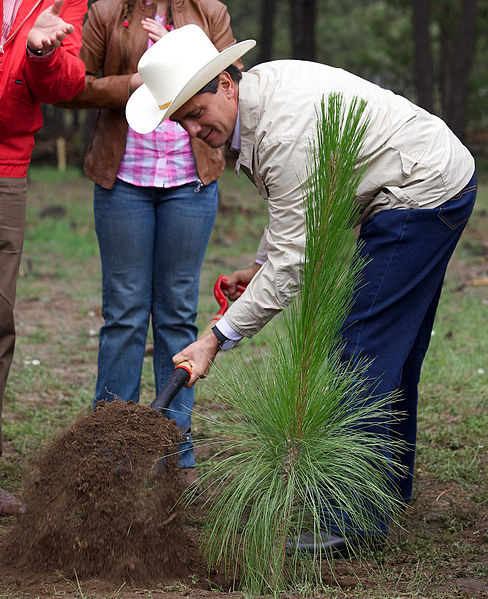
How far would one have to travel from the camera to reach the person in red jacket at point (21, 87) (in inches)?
Result: 114

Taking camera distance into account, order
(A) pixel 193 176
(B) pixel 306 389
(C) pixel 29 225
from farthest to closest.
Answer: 1. (C) pixel 29 225
2. (A) pixel 193 176
3. (B) pixel 306 389

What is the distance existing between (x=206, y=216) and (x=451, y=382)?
2.21m

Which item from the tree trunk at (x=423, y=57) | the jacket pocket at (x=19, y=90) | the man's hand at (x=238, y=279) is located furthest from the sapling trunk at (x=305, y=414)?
the tree trunk at (x=423, y=57)

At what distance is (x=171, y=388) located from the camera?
2584 millimetres

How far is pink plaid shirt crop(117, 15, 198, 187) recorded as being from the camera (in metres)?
3.28

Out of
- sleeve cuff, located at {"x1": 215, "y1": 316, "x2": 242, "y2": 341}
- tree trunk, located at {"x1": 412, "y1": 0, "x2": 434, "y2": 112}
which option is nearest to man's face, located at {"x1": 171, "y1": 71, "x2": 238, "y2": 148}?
sleeve cuff, located at {"x1": 215, "y1": 316, "x2": 242, "y2": 341}

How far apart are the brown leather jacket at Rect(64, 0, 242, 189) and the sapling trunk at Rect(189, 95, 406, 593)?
3.08 feet

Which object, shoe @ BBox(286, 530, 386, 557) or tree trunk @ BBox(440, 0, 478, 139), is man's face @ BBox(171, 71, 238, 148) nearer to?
shoe @ BBox(286, 530, 386, 557)

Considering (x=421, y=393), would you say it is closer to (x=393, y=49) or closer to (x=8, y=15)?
(x=8, y=15)

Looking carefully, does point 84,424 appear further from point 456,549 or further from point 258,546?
point 456,549

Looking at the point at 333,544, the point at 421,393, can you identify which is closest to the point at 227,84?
the point at 333,544

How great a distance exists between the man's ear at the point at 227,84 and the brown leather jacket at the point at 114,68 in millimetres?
723

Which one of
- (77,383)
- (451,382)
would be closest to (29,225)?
(77,383)

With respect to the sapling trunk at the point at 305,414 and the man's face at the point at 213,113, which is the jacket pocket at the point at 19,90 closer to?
the man's face at the point at 213,113
